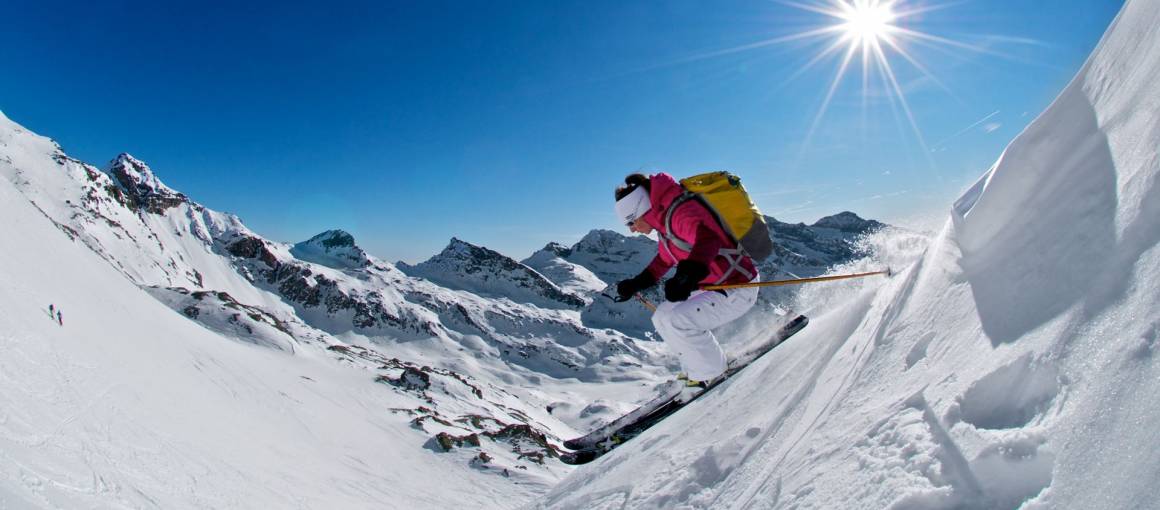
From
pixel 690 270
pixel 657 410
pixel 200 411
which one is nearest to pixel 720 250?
pixel 690 270

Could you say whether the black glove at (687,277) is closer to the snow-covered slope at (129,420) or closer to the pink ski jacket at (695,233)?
the pink ski jacket at (695,233)

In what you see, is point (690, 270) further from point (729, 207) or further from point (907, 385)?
point (907, 385)

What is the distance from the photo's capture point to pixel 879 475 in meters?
2.80

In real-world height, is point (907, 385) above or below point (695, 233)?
below

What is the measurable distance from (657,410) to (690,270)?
499 centimetres

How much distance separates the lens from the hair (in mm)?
6770

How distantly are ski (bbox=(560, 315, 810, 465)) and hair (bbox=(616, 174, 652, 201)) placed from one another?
12.2ft

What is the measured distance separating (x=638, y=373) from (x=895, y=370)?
192669 mm

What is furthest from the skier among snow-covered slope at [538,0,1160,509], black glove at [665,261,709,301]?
snow-covered slope at [538,0,1160,509]

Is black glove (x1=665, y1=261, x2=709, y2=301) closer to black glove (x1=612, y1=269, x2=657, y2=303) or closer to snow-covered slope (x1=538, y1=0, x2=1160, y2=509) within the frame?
black glove (x1=612, y1=269, x2=657, y2=303)

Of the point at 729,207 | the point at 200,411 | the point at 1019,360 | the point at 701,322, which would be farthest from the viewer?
the point at 200,411

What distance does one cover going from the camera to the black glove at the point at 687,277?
5.93 m

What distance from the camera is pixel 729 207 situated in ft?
20.6

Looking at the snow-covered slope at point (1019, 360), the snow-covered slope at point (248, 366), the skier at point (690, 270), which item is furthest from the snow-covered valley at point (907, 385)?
the skier at point (690, 270)
